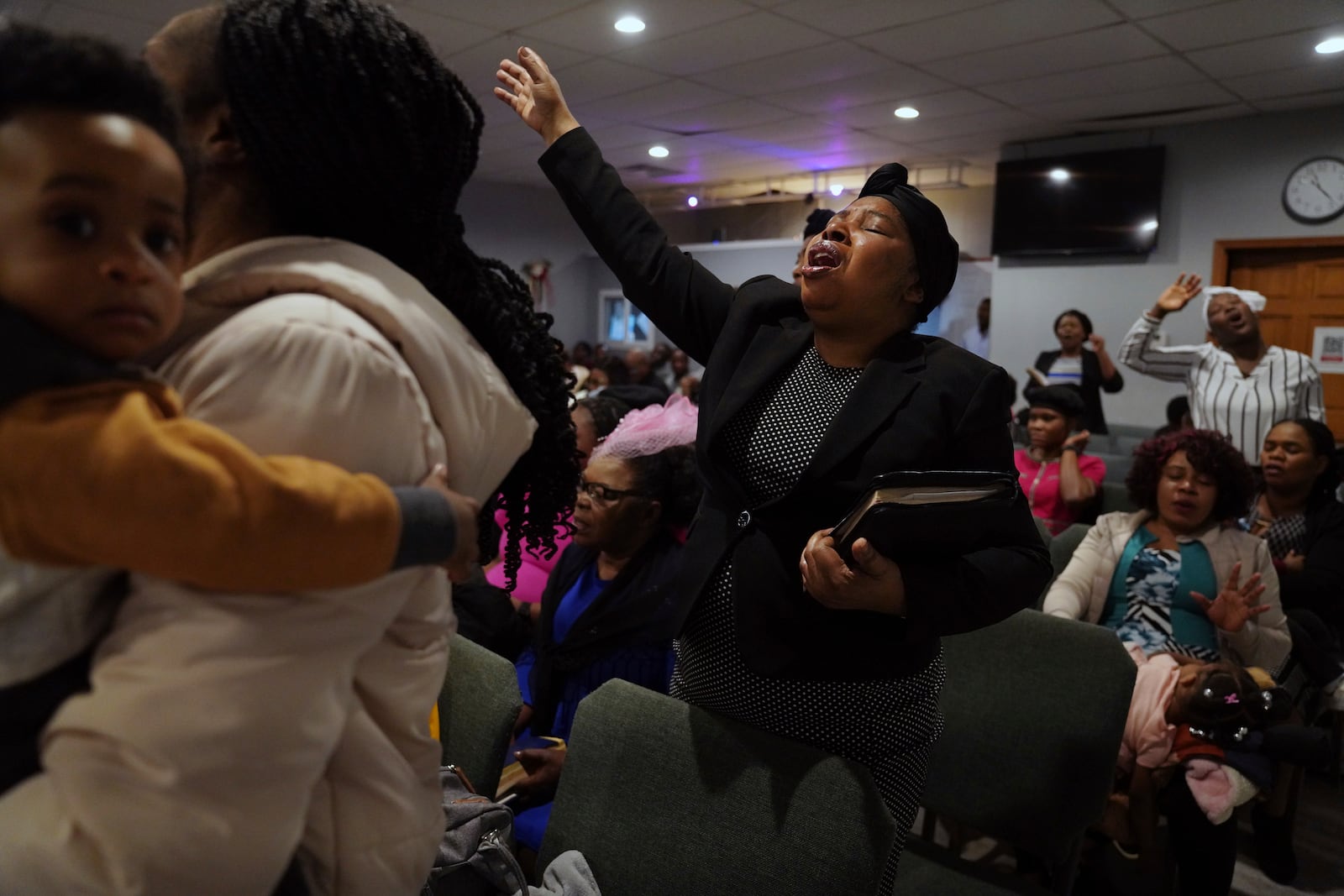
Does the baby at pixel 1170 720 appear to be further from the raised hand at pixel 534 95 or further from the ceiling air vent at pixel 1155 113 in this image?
the ceiling air vent at pixel 1155 113

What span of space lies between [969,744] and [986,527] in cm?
80

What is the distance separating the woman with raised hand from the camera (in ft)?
4.19

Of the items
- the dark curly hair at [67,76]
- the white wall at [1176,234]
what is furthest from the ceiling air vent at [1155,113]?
the dark curly hair at [67,76]

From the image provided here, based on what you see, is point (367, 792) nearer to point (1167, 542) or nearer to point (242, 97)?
point (242, 97)

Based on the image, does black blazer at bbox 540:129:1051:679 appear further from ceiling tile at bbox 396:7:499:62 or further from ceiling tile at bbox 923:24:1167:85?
ceiling tile at bbox 923:24:1167:85

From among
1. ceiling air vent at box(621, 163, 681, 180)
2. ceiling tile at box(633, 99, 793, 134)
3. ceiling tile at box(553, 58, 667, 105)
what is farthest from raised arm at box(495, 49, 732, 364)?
ceiling air vent at box(621, 163, 681, 180)

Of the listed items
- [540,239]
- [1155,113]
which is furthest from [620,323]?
[1155,113]

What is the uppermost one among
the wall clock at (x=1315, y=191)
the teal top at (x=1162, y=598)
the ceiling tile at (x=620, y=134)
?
the ceiling tile at (x=620, y=134)

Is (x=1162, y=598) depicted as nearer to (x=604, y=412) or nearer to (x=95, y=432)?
(x=604, y=412)

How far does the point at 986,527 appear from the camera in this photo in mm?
1260

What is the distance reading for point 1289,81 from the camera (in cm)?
535

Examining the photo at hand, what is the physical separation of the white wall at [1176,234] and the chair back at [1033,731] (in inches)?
224

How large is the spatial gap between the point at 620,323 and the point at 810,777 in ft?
34.5

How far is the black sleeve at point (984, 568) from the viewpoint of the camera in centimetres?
121
